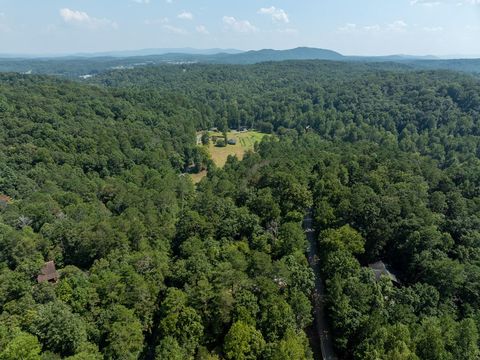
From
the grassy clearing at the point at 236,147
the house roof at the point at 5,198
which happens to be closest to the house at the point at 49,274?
the house roof at the point at 5,198

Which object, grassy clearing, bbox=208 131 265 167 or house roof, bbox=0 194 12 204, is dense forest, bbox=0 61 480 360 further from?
grassy clearing, bbox=208 131 265 167

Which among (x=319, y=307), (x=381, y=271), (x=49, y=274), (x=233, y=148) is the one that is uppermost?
(x=381, y=271)

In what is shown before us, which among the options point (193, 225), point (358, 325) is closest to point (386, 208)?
point (358, 325)

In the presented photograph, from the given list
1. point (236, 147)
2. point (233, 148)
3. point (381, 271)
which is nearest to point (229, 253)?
point (381, 271)

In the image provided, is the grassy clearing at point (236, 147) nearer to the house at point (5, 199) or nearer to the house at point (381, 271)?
the house at point (5, 199)

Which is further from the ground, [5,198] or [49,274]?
[49,274]

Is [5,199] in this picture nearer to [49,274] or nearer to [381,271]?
[49,274]

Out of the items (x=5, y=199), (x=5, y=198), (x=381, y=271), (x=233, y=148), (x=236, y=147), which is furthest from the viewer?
(x=236, y=147)

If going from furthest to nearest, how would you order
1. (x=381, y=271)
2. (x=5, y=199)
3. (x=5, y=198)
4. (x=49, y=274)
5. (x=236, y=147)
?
(x=236, y=147) < (x=5, y=198) < (x=5, y=199) < (x=381, y=271) < (x=49, y=274)
